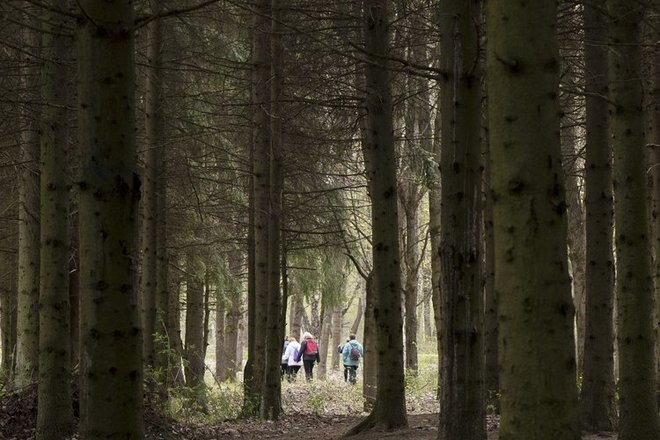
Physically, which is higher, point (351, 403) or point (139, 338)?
point (139, 338)

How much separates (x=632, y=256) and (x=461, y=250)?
1.38 m

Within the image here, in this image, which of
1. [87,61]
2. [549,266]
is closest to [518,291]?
[549,266]

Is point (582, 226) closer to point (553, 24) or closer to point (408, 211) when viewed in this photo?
point (408, 211)

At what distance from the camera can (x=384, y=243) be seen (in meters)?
9.41

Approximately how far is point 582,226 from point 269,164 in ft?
24.7

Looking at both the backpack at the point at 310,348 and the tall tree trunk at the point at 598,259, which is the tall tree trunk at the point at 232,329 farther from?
the tall tree trunk at the point at 598,259

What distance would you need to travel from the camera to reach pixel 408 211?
18.9m

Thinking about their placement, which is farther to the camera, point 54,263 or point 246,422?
point 246,422

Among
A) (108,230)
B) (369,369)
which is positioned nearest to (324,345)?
(369,369)

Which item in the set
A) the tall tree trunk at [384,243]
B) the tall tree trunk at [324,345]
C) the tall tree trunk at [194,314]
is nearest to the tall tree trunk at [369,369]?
the tall tree trunk at [194,314]

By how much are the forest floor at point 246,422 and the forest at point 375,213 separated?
0.18ft

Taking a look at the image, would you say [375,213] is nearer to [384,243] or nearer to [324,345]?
[384,243]

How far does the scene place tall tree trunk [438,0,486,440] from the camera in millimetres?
6781

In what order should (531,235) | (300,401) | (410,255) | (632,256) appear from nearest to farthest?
1. (531,235)
2. (632,256)
3. (300,401)
4. (410,255)
